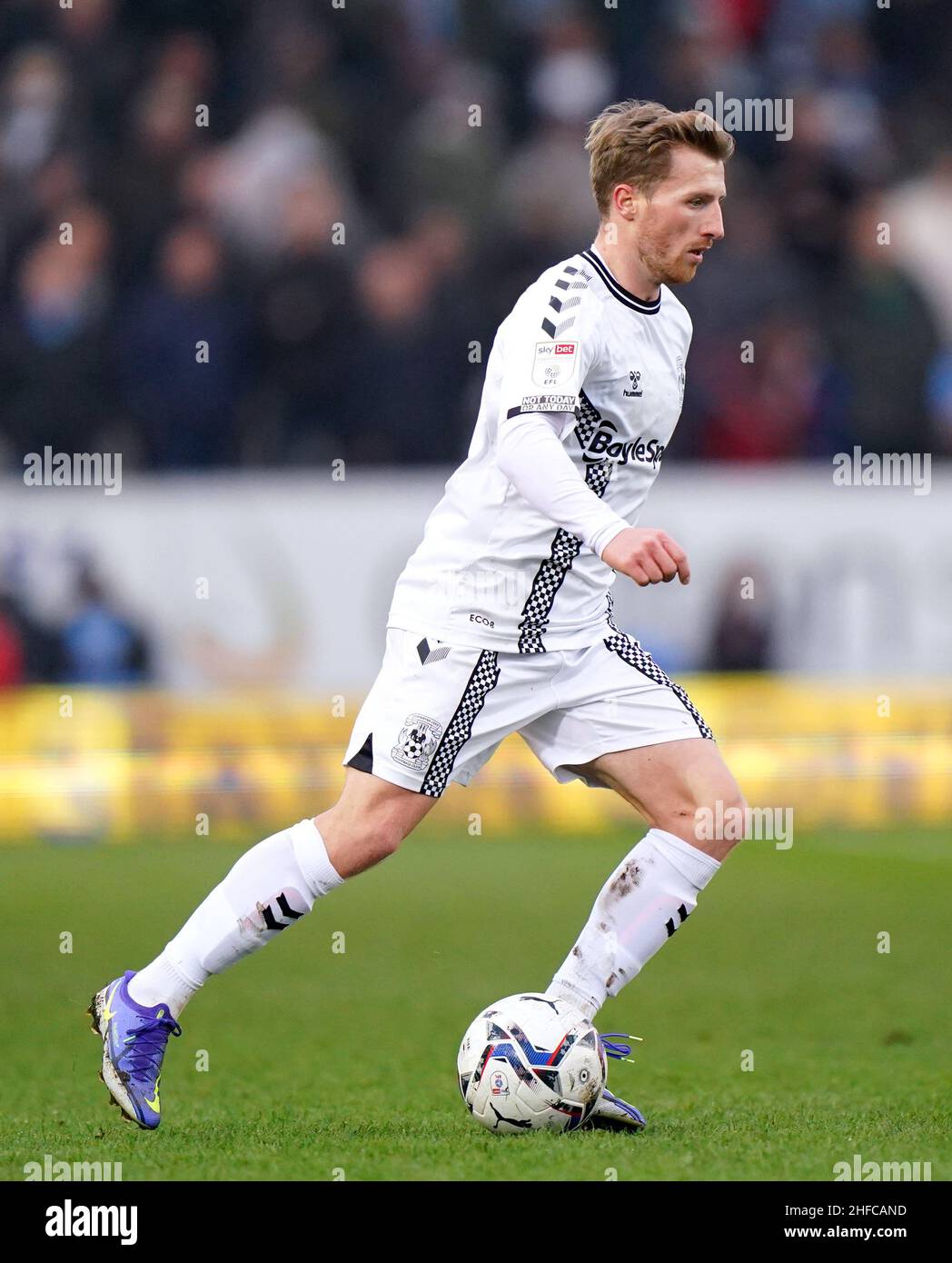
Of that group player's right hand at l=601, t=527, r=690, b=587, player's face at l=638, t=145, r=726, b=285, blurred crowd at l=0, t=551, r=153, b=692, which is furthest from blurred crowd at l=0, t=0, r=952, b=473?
player's right hand at l=601, t=527, r=690, b=587

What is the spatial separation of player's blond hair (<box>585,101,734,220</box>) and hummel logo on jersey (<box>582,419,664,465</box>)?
1.76 feet

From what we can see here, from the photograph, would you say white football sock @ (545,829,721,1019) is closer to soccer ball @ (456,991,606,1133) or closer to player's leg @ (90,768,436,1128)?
soccer ball @ (456,991,606,1133)

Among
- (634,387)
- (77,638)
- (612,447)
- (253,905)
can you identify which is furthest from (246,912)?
(77,638)

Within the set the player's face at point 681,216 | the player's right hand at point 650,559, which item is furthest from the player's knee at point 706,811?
the player's face at point 681,216

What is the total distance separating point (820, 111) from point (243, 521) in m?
5.39

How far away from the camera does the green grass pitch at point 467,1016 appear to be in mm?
4461

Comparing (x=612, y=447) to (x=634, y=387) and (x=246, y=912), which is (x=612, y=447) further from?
(x=246, y=912)

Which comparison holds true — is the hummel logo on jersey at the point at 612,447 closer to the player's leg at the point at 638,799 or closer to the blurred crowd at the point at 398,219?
the player's leg at the point at 638,799

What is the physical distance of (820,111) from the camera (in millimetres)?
14656

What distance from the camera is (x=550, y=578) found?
4965 mm

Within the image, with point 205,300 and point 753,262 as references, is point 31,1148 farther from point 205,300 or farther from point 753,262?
point 753,262

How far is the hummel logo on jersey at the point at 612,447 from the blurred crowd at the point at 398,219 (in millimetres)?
7336

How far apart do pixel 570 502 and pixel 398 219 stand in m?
9.82
